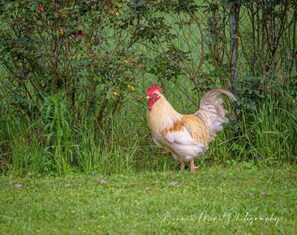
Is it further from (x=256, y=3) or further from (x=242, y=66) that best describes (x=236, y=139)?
(x=256, y=3)

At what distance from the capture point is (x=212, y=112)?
916cm

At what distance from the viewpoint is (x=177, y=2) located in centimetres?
922

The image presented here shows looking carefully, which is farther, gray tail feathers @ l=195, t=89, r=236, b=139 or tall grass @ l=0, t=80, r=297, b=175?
gray tail feathers @ l=195, t=89, r=236, b=139

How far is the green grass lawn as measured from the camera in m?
6.19

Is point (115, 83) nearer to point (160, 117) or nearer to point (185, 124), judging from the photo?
point (160, 117)

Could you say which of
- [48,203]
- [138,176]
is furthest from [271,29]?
[48,203]

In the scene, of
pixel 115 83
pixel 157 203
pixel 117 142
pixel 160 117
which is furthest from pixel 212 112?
pixel 157 203

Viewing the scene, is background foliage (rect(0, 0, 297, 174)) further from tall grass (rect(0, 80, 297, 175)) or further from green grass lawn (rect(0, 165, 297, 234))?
green grass lawn (rect(0, 165, 297, 234))

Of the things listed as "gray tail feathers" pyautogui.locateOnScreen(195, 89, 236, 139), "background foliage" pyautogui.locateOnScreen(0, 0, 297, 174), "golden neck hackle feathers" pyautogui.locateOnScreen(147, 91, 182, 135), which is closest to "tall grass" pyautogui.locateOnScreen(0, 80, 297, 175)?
"background foliage" pyautogui.locateOnScreen(0, 0, 297, 174)

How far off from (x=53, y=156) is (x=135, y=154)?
43.7 inches

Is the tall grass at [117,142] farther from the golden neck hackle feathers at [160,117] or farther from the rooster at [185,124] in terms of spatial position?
the golden neck hackle feathers at [160,117]

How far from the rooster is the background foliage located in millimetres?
284

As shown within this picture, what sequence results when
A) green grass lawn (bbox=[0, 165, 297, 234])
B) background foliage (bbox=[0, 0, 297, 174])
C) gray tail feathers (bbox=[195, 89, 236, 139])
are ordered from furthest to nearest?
gray tail feathers (bbox=[195, 89, 236, 139]) < background foliage (bbox=[0, 0, 297, 174]) < green grass lawn (bbox=[0, 165, 297, 234])

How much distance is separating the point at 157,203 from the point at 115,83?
193 cm
